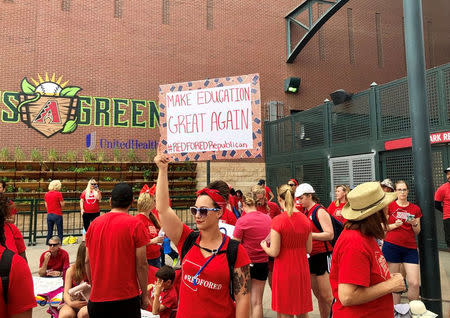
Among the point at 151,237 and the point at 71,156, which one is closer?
the point at 151,237

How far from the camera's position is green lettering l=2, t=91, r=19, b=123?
Result: 44.4 feet

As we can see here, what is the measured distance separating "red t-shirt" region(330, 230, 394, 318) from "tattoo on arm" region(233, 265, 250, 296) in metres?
0.58

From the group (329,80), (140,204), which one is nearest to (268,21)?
(329,80)

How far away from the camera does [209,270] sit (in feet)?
7.13

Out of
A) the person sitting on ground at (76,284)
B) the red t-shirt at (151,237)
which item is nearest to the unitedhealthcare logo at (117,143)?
the red t-shirt at (151,237)

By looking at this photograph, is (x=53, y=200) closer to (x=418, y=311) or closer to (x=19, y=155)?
(x=19, y=155)

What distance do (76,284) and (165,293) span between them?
1012mm

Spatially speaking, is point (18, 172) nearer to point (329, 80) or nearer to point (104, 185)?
point (104, 185)

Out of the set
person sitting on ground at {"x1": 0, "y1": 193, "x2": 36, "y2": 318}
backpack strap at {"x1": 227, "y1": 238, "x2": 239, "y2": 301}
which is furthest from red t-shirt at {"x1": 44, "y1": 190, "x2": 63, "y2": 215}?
backpack strap at {"x1": 227, "y1": 238, "x2": 239, "y2": 301}

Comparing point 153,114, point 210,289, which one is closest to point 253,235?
point 210,289

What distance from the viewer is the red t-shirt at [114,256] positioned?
292cm

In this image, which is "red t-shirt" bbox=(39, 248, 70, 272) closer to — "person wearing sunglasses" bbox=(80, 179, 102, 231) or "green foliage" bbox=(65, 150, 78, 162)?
"person wearing sunglasses" bbox=(80, 179, 102, 231)

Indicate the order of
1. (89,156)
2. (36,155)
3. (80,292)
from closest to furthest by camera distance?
1. (80,292)
2. (36,155)
3. (89,156)

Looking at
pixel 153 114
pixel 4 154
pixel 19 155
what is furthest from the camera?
pixel 153 114
